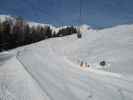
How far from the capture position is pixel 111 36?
49.0 metres

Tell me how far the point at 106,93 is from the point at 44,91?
3270 millimetres

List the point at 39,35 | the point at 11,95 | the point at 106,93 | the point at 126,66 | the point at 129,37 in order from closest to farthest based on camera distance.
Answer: the point at 11,95, the point at 106,93, the point at 126,66, the point at 129,37, the point at 39,35

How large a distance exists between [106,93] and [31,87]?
4.28m

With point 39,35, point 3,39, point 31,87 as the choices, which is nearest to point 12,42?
point 3,39

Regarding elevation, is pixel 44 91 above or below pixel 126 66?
above

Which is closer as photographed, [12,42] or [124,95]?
[124,95]

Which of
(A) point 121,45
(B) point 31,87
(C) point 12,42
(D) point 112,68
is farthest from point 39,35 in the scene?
(B) point 31,87

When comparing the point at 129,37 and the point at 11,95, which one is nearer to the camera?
the point at 11,95

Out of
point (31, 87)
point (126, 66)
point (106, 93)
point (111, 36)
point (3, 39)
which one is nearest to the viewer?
point (106, 93)

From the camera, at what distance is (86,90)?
11.4 metres

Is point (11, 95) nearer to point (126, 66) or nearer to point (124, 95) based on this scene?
point (124, 95)

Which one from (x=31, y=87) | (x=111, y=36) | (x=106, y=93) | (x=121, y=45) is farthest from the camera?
(x=111, y=36)

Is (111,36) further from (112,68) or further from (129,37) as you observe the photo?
(112,68)

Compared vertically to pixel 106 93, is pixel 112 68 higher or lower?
lower
